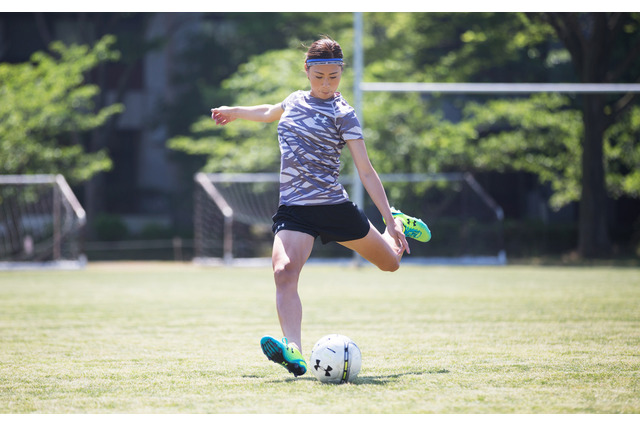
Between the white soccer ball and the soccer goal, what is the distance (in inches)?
543

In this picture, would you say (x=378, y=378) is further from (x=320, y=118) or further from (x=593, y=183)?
(x=593, y=183)

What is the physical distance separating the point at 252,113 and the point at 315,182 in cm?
83

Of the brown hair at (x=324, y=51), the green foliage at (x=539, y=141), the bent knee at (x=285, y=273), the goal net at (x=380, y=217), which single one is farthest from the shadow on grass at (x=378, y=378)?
the green foliage at (x=539, y=141)

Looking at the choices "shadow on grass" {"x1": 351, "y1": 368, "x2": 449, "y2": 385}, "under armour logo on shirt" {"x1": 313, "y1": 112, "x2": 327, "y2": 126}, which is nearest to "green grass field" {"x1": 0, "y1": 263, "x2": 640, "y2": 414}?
"shadow on grass" {"x1": 351, "y1": 368, "x2": 449, "y2": 385}

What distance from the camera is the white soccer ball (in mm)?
4844

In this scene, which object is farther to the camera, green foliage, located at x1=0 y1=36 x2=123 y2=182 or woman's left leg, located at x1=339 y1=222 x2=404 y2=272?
green foliage, located at x1=0 y1=36 x2=123 y2=182

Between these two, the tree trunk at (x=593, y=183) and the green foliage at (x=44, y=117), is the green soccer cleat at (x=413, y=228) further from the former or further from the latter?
the green foliage at (x=44, y=117)

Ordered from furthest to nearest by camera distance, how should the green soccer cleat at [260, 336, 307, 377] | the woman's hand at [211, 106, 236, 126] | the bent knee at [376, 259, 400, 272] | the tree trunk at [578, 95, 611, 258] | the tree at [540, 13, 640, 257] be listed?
1. the tree trunk at [578, 95, 611, 258]
2. the tree at [540, 13, 640, 257]
3. the woman's hand at [211, 106, 236, 126]
4. the bent knee at [376, 259, 400, 272]
5. the green soccer cleat at [260, 336, 307, 377]

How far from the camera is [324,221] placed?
17.1ft

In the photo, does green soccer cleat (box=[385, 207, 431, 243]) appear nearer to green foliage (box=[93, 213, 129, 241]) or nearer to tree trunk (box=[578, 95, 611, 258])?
tree trunk (box=[578, 95, 611, 258])

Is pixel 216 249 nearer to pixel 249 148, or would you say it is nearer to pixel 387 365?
pixel 249 148

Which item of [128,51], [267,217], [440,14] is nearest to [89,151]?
[128,51]

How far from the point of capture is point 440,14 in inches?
898

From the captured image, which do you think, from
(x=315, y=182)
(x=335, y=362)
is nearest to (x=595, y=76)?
(x=315, y=182)
